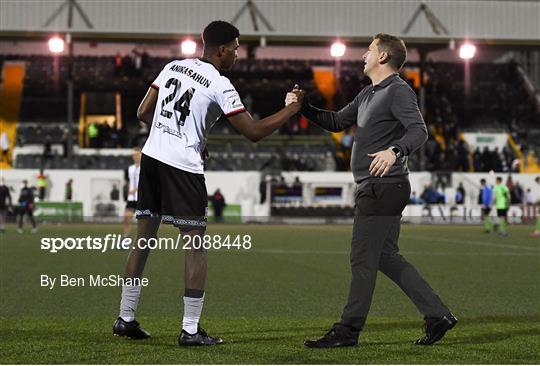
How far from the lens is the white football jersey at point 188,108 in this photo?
6.62m

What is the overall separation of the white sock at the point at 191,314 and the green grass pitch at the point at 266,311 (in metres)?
0.19

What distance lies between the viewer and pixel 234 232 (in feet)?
98.6

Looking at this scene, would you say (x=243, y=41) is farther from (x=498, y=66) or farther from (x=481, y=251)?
(x=481, y=251)

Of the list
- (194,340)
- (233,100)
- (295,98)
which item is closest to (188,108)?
(233,100)

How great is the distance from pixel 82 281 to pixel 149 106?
6332 mm

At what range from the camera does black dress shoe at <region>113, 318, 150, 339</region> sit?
272 inches

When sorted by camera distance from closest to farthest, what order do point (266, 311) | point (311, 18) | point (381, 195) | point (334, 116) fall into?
point (381, 195), point (334, 116), point (266, 311), point (311, 18)

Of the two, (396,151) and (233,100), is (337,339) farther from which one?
(233,100)

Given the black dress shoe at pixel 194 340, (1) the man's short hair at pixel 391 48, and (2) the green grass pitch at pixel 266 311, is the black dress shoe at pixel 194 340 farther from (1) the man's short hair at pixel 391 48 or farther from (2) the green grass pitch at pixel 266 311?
(1) the man's short hair at pixel 391 48

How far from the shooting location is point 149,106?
273 inches

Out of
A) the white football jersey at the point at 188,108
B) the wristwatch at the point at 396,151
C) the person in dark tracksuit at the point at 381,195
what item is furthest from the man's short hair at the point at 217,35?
the wristwatch at the point at 396,151

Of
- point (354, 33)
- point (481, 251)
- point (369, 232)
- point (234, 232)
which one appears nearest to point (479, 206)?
point (354, 33)

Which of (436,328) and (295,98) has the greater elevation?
(295,98)

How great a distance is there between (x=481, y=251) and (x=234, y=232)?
441 inches
